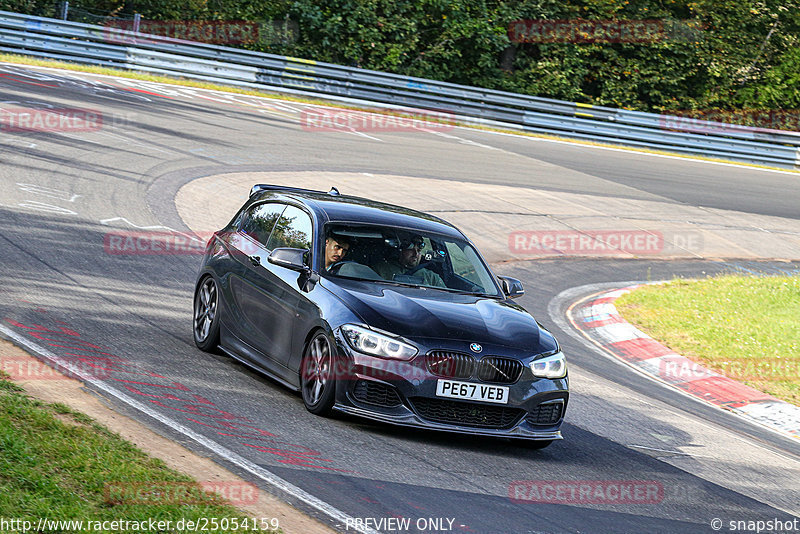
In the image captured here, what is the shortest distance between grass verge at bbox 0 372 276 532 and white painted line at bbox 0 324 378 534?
531mm

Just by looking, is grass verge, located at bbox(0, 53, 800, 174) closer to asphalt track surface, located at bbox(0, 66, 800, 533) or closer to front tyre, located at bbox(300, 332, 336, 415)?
asphalt track surface, located at bbox(0, 66, 800, 533)

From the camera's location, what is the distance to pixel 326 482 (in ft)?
19.6

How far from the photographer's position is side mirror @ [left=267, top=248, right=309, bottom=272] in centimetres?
800

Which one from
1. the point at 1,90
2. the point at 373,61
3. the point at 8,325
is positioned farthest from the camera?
the point at 373,61

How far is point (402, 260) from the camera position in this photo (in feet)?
27.2

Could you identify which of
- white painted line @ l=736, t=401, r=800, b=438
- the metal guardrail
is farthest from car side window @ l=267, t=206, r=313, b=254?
the metal guardrail

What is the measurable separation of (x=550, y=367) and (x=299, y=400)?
1940 millimetres

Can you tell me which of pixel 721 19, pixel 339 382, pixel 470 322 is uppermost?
pixel 721 19

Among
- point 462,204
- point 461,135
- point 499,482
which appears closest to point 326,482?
point 499,482

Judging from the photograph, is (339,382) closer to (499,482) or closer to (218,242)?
(499,482)

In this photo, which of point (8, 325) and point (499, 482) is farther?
point (8, 325)

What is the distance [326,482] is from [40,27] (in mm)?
26476

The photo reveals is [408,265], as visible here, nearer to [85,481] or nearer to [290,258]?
[290,258]

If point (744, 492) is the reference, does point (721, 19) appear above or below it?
above
